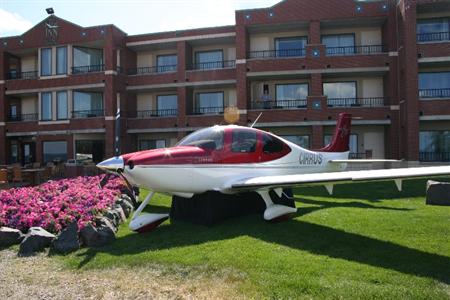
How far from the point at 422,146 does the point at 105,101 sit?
23006 millimetres

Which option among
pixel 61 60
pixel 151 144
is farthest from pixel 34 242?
pixel 61 60

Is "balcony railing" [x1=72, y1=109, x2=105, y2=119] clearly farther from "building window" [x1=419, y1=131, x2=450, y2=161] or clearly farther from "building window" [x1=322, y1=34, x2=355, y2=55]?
"building window" [x1=419, y1=131, x2=450, y2=161]

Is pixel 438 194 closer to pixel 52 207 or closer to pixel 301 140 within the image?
pixel 52 207

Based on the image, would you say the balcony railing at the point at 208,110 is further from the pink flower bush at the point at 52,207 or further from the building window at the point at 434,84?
the pink flower bush at the point at 52,207

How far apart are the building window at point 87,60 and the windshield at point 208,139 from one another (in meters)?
25.0

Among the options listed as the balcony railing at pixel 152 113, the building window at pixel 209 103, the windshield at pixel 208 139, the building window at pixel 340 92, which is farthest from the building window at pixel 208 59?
the windshield at pixel 208 139

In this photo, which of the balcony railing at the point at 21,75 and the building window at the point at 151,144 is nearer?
the building window at the point at 151,144

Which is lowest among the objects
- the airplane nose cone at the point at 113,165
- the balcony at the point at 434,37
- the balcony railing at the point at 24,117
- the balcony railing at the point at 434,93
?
the airplane nose cone at the point at 113,165

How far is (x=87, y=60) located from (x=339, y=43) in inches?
786

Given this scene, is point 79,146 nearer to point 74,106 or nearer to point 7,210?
point 74,106

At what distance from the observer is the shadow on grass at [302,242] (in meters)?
6.28

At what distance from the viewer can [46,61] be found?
1268 inches

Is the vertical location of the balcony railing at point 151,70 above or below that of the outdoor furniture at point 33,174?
above

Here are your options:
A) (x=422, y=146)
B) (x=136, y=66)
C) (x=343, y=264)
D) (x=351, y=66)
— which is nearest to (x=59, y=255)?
(x=343, y=264)
